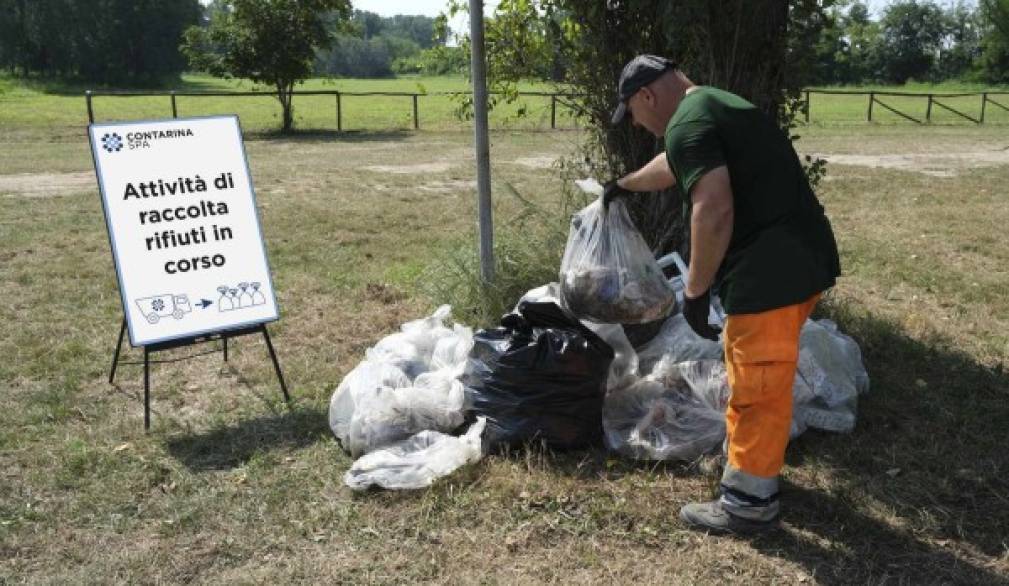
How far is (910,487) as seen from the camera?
3643mm

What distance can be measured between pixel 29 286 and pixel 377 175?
23.6 ft

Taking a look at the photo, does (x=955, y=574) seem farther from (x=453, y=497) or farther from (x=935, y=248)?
(x=935, y=248)

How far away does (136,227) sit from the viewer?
4.39 metres

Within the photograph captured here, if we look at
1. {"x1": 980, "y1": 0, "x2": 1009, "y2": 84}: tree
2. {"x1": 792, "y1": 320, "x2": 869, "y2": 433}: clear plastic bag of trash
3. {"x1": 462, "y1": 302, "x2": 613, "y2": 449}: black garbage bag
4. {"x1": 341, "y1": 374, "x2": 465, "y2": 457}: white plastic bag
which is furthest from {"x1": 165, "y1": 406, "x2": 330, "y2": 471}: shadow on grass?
{"x1": 980, "y1": 0, "x2": 1009, "y2": 84}: tree

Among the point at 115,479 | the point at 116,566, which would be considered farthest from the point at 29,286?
the point at 116,566

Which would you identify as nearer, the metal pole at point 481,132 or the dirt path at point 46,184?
the metal pole at point 481,132

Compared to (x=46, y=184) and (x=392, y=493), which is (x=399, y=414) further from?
(x=46, y=184)

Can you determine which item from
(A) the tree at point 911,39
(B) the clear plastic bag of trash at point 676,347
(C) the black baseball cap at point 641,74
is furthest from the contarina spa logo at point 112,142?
(A) the tree at point 911,39

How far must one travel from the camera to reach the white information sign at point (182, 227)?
4.34 meters

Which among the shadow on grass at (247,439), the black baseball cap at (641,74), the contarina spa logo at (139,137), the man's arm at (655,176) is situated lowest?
the shadow on grass at (247,439)

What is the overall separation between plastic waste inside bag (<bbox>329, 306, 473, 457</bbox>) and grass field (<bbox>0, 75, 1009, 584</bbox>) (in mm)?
172

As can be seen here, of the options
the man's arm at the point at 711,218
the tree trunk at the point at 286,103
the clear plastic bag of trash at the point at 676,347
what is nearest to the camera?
the man's arm at the point at 711,218

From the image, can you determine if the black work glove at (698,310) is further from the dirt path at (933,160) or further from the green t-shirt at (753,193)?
the dirt path at (933,160)

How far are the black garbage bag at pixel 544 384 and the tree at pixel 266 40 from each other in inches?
775
